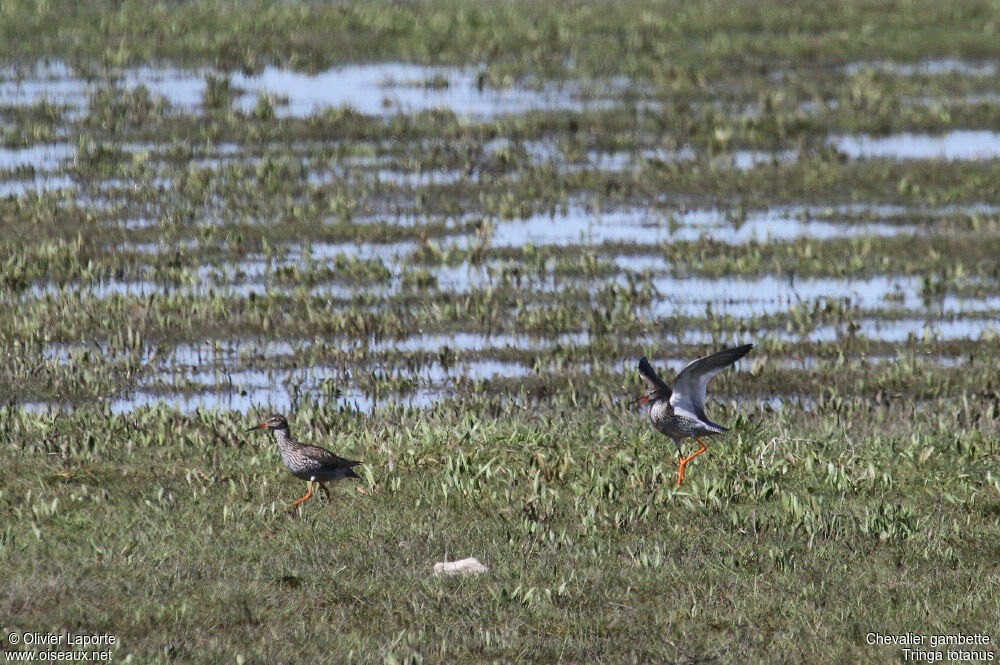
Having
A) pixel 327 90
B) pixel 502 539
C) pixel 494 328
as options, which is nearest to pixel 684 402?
pixel 502 539

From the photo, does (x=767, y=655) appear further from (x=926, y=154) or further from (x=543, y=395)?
(x=926, y=154)

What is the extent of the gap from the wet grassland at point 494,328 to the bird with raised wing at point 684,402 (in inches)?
13.6

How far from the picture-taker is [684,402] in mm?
10062

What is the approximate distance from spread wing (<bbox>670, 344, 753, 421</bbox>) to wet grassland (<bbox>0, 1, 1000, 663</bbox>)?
0.51 m

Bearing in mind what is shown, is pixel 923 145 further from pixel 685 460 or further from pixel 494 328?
pixel 685 460

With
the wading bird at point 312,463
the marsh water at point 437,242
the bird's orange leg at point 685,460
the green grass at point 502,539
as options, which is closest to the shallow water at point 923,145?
the marsh water at point 437,242

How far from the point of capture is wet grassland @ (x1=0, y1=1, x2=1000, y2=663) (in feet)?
26.7

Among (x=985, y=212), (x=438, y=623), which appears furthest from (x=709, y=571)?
(x=985, y=212)

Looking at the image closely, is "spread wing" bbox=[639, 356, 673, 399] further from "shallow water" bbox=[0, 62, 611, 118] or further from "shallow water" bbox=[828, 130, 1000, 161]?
"shallow water" bbox=[0, 62, 611, 118]

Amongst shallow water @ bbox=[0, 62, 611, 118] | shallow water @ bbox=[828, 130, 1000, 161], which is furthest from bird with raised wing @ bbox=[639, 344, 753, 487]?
shallow water @ bbox=[0, 62, 611, 118]

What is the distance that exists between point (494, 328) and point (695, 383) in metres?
6.07

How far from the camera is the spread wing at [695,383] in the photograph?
985 cm

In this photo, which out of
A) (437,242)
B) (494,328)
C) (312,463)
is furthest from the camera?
(437,242)

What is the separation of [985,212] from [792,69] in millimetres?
11096
